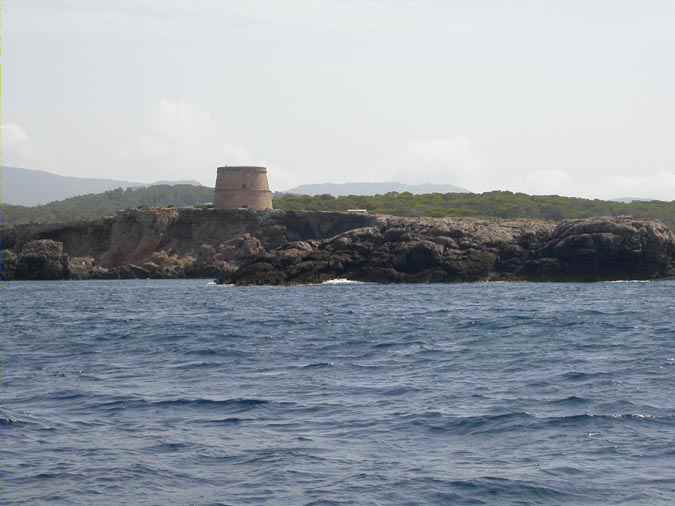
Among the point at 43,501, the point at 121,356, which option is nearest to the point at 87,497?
the point at 43,501

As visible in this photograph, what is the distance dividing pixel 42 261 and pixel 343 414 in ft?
325

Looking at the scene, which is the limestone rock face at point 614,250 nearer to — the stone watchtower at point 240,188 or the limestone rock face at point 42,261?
the limestone rock face at point 42,261

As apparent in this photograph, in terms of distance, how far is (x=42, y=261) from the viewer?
379 feet

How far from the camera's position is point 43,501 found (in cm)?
1558

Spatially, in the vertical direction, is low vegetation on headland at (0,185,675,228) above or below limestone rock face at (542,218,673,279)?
above

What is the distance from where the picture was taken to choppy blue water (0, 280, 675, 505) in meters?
16.3

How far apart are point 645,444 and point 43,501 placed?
382 inches

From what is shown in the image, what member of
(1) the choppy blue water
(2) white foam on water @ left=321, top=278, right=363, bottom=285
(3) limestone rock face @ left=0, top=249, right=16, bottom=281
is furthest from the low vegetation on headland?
(1) the choppy blue water

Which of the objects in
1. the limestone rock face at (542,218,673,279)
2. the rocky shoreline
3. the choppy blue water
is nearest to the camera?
the choppy blue water

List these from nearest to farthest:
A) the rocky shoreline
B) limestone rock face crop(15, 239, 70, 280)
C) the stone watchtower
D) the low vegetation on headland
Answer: the rocky shoreline, limestone rock face crop(15, 239, 70, 280), the stone watchtower, the low vegetation on headland

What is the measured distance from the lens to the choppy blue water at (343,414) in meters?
16.3

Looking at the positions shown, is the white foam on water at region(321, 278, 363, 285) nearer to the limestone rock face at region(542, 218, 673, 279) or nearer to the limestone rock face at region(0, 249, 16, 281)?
the limestone rock face at region(542, 218, 673, 279)

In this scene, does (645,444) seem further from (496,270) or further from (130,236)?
(130,236)

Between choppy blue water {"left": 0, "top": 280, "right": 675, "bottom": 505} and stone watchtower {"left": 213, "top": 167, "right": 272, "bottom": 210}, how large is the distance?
94.4 metres
